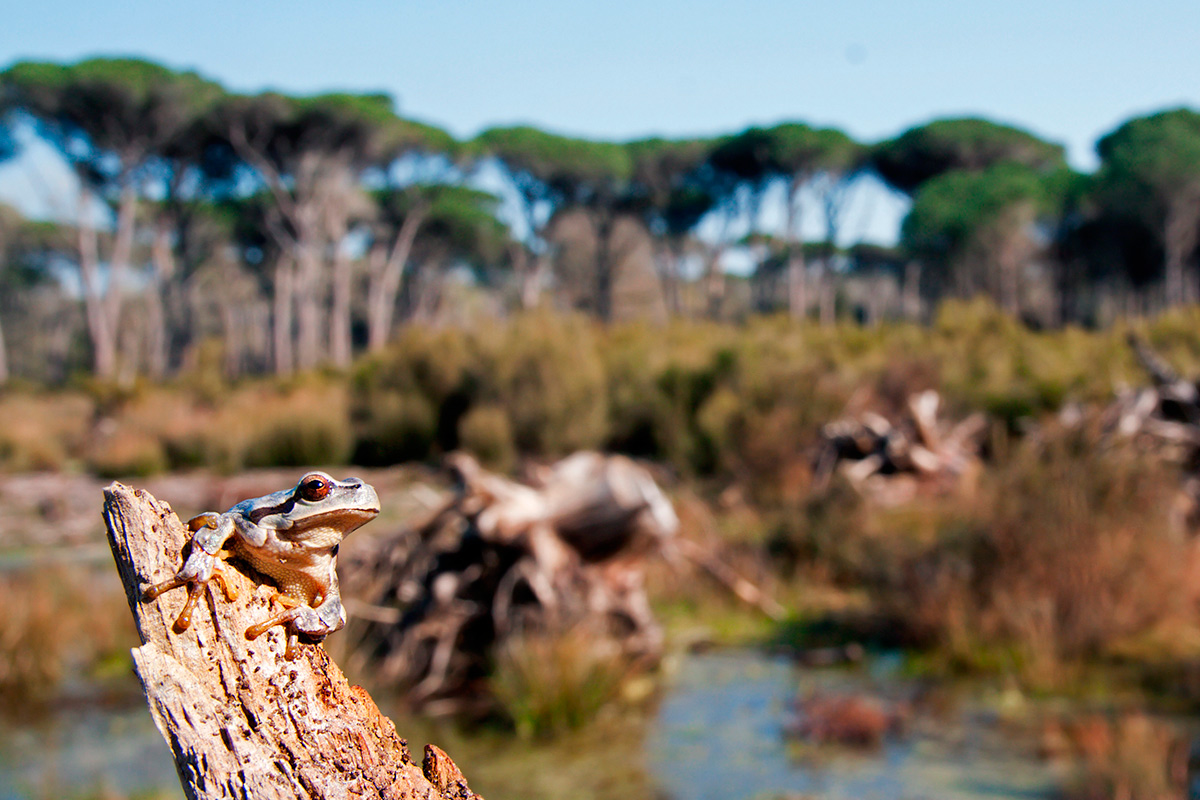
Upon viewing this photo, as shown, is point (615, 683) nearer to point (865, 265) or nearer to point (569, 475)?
point (569, 475)

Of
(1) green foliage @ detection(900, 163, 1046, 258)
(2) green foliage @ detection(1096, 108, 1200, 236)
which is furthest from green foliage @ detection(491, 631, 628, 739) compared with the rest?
(2) green foliage @ detection(1096, 108, 1200, 236)

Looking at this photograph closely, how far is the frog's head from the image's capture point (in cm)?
92

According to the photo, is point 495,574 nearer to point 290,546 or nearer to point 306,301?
point 290,546

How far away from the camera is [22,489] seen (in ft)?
38.3

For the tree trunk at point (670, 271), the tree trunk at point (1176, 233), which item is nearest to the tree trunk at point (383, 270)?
the tree trunk at point (670, 271)

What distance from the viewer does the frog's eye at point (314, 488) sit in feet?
3.04

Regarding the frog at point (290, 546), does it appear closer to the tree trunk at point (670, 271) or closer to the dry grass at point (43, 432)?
the dry grass at point (43, 432)

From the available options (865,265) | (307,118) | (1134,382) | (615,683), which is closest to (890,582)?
(615,683)

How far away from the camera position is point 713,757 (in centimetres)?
473

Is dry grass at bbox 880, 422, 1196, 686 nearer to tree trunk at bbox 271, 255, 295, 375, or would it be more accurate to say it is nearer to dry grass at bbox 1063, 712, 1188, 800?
dry grass at bbox 1063, 712, 1188, 800

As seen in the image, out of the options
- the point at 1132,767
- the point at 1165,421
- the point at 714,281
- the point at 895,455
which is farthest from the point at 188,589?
the point at 714,281

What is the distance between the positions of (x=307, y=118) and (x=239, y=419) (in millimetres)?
13882

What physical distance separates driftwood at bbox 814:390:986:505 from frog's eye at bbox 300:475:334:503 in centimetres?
789

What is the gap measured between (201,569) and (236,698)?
0.13 meters
